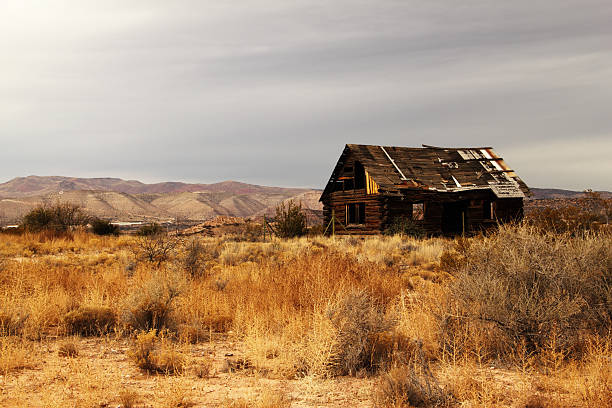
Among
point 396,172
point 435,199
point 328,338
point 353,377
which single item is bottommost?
point 353,377

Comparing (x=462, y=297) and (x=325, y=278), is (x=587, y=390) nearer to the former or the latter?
(x=462, y=297)

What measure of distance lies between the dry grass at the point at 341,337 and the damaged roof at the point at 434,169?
1591 cm

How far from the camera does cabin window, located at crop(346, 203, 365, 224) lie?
24203 mm

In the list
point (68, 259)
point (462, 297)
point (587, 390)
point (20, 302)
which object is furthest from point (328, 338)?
point (68, 259)

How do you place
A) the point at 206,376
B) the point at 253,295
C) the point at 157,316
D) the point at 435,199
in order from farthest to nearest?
the point at 435,199
the point at 253,295
the point at 157,316
the point at 206,376

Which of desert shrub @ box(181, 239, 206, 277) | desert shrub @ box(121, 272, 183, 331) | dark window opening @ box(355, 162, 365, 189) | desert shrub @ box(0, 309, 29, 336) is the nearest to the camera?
desert shrub @ box(0, 309, 29, 336)

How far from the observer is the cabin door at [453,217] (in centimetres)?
2547

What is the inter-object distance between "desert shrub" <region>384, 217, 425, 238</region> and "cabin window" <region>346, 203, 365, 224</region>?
2.49 metres

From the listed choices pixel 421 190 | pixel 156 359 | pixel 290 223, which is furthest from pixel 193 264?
pixel 421 190

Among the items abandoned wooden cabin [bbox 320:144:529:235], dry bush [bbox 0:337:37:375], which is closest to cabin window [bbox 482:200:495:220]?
abandoned wooden cabin [bbox 320:144:529:235]

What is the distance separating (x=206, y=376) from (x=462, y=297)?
120 inches

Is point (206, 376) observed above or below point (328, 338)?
below

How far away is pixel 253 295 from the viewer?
6.98 metres

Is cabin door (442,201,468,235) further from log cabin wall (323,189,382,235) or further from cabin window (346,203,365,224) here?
log cabin wall (323,189,382,235)
